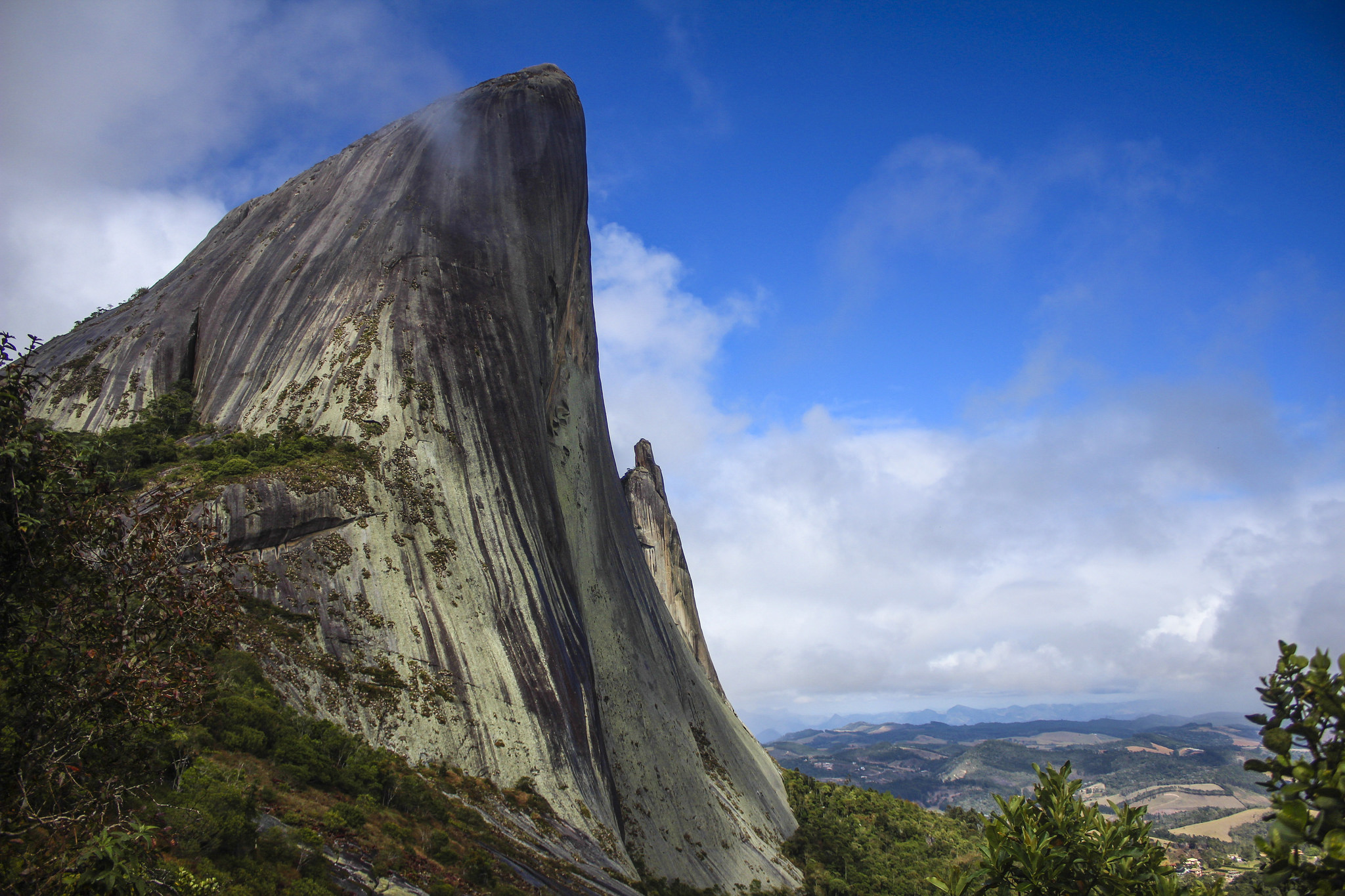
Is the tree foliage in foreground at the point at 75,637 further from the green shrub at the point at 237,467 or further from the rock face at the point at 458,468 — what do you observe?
the green shrub at the point at 237,467

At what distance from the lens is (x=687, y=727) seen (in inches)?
1533

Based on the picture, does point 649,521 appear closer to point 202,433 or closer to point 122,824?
point 202,433

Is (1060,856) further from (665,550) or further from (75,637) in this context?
(665,550)

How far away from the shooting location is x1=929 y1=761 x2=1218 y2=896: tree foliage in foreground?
10.1 metres

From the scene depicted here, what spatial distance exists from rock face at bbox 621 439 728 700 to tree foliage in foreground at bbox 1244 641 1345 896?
63215mm

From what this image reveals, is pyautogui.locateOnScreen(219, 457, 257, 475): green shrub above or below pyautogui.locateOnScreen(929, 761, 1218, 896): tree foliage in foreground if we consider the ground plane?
above

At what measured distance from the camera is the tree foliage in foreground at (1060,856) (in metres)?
10.1

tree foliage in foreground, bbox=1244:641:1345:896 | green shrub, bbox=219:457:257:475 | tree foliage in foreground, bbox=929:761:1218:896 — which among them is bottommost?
tree foliage in foreground, bbox=929:761:1218:896

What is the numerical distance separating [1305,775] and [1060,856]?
15.6ft

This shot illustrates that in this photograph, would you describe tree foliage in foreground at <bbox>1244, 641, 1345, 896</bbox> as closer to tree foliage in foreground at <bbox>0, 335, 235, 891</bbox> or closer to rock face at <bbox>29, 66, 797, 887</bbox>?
tree foliage in foreground at <bbox>0, 335, 235, 891</bbox>

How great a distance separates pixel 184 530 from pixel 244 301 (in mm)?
35085

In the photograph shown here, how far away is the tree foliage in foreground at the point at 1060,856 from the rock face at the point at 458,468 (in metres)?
16.3

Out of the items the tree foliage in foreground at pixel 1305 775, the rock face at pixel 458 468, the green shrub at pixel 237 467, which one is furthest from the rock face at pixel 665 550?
the tree foliage in foreground at pixel 1305 775

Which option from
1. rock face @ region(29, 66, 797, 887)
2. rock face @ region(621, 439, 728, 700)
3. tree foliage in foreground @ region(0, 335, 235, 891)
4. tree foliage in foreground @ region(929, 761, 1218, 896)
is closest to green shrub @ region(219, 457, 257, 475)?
rock face @ region(29, 66, 797, 887)
